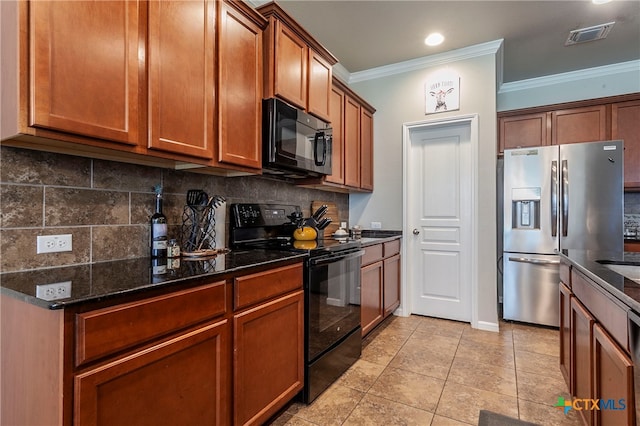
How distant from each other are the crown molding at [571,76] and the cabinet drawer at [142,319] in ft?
14.8

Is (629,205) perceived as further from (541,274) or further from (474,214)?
(474,214)

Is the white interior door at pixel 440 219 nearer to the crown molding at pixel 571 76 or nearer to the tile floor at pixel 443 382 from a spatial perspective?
the tile floor at pixel 443 382

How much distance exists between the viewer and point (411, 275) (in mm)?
3693

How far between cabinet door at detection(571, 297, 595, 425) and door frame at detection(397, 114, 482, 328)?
1479mm

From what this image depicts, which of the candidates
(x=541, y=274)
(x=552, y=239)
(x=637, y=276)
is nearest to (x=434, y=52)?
(x=552, y=239)

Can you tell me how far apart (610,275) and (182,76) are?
200 centimetres

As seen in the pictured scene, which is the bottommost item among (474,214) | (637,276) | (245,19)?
(637,276)

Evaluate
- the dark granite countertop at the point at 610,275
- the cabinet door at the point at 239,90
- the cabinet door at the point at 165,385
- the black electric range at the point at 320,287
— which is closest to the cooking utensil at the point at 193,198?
the cabinet door at the point at 239,90

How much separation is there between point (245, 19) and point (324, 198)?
6.39 ft

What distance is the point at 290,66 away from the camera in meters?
2.20

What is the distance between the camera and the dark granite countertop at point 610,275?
984 millimetres

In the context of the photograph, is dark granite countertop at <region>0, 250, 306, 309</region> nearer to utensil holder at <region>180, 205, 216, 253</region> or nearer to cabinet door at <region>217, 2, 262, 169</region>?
utensil holder at <region>180, 205, 216, 253</region>

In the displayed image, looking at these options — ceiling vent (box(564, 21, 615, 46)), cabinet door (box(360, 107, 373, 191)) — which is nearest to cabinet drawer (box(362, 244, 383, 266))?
cabinet door (box(360, 107, 373, 191))

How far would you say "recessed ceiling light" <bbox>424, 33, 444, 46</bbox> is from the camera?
9.98 feet
